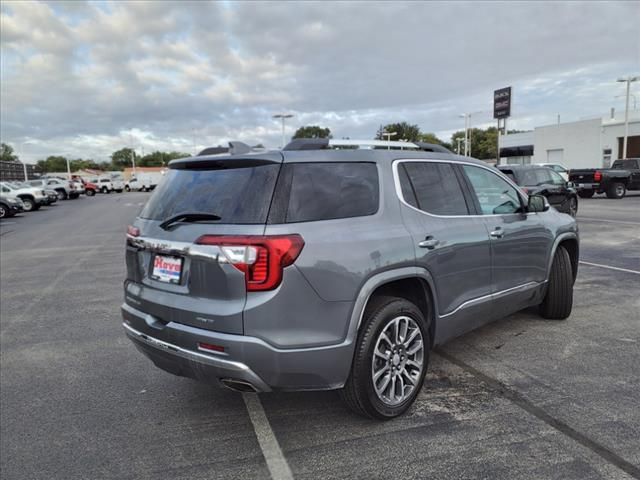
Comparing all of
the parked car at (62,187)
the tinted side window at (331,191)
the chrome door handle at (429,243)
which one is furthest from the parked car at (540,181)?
the parked car at (62,187)

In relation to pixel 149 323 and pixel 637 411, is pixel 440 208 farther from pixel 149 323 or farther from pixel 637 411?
pixel 149 323

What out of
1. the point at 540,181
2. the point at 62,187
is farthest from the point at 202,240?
the point at 62,187

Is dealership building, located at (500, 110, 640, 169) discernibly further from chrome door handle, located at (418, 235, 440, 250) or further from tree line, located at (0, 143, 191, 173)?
tree line, located at (0, 143, 191, 173)

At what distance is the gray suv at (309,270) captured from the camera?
2689 mm

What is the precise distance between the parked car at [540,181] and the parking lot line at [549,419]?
10.3 meters

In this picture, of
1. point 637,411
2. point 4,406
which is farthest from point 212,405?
point 637,411

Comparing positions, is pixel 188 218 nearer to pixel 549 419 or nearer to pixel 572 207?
pixel 549 419

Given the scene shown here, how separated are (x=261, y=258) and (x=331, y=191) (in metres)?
0.69

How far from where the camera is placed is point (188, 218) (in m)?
3.01

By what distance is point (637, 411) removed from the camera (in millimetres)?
3246

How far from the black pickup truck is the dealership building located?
18133mm

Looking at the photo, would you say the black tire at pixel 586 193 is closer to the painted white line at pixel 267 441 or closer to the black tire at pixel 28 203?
the painted white line at pixel 267 441

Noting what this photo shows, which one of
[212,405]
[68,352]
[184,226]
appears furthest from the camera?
[68,352]

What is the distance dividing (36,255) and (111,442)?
9359 millimetres
